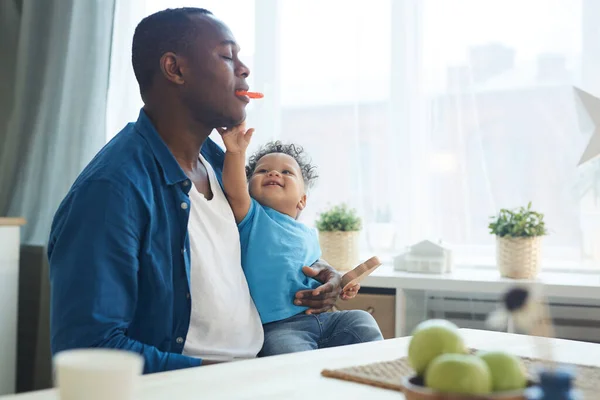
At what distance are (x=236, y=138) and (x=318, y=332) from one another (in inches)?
18.2

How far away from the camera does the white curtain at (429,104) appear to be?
2.64 meters

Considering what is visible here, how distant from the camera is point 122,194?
1.32 meters

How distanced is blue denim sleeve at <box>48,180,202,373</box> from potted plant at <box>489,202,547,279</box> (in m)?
1.35

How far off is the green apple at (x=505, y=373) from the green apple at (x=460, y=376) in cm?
1

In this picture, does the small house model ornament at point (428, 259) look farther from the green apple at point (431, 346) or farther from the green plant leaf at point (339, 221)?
the green apple at point (431, 346)

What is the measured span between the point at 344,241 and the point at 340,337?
98 centimetres

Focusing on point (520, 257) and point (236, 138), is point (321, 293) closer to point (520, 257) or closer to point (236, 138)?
point (236, 138)

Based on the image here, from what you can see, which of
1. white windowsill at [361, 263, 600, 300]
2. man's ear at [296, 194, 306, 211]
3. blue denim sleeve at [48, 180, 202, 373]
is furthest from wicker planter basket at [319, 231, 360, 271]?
blue denim sleeve at [48, 180, 202, 373]

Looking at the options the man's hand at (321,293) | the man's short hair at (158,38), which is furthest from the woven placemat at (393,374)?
the man's short hair at (158,38)

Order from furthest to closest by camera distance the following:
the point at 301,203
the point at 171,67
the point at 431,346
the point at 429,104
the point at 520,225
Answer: the point at 429,104 < the point at 520,225 < the point at 301,203 < the point at 171,67 < the point at 431,346

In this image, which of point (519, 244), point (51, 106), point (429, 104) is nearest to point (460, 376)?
point (519, 244)

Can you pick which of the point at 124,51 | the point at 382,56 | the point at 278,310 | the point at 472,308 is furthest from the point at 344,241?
the point at 124,51

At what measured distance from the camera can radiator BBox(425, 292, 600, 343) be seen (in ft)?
7.87

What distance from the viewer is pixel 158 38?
151 centimetres
